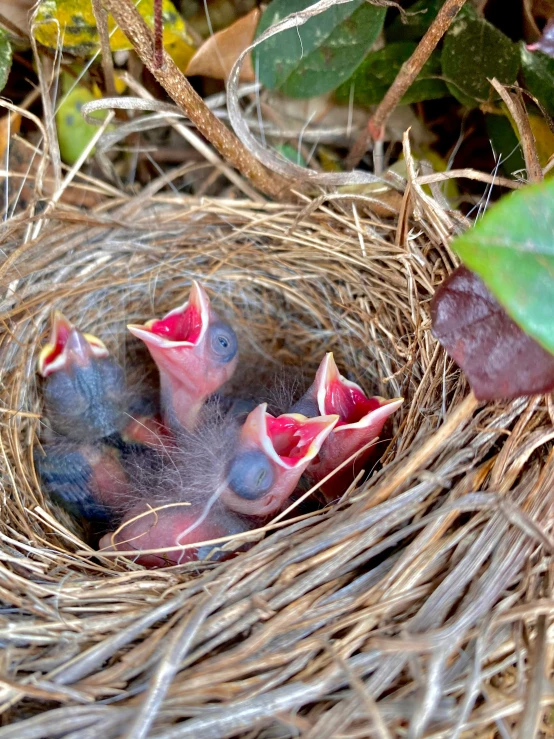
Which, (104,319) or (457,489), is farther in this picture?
(104,319)

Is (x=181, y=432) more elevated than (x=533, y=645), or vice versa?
(x=181, y=432)

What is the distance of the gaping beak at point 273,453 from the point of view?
2.80 ft

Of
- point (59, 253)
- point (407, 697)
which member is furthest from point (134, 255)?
point (407, 697)

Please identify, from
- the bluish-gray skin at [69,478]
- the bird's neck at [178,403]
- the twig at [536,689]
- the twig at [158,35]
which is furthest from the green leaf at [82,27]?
the twig at [536,689]

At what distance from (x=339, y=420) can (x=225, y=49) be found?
0.69 metres

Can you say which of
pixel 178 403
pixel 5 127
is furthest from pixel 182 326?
pixel 5 127

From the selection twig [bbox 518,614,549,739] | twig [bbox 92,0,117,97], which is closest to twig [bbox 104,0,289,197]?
twig [bbox 92,0,117,97]

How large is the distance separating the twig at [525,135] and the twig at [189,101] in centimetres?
39

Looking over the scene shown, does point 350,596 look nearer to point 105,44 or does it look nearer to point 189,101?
point 189,101

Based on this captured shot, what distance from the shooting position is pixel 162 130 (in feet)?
4.12

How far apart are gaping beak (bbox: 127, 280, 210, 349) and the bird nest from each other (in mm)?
213

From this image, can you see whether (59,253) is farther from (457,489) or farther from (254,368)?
(457,489)

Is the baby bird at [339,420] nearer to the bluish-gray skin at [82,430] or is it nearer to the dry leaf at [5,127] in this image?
the bluish-gray skin at [82,430]

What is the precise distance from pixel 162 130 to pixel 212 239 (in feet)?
0.95
